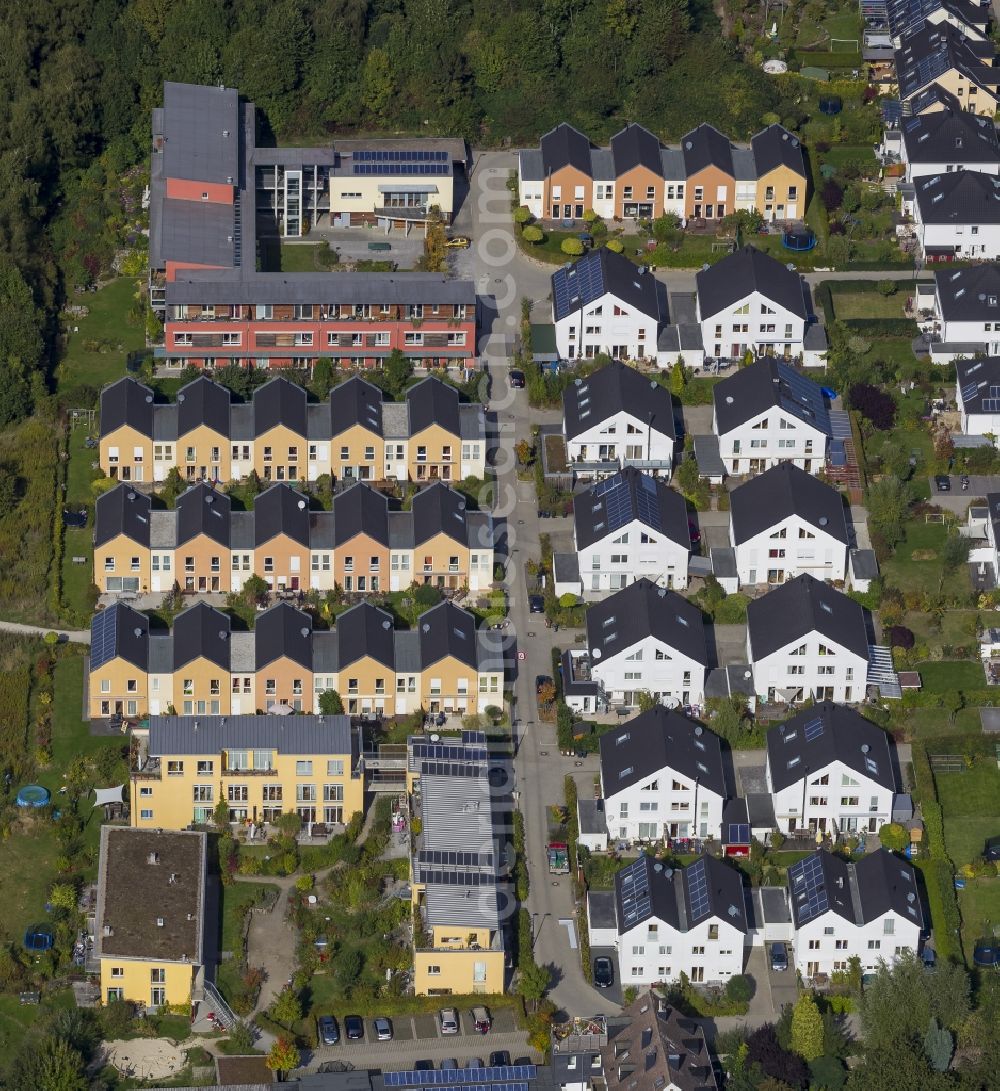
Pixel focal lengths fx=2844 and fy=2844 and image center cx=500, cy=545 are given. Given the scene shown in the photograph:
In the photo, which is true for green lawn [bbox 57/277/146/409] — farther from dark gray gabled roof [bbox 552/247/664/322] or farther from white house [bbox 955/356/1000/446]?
white house [bbox 955/356/1000/446]

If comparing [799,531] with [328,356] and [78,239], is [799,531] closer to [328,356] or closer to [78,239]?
[328,356]

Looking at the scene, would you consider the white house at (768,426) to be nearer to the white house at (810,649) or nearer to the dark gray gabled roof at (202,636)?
the white house at (810,649)

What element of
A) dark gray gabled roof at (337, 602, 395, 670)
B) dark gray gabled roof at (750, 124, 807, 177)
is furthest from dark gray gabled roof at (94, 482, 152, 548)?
dark gray gabled roof at (750, 124, 807, 177)

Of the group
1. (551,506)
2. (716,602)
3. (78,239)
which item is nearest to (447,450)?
(551,506)

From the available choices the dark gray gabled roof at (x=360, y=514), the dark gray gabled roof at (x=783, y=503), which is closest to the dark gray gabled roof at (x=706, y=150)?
the dark gray gabled roof at (x=783, y=503)

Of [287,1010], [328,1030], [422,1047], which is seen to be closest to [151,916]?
[287,1010]
